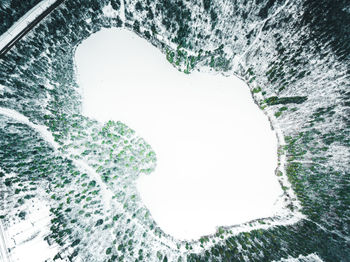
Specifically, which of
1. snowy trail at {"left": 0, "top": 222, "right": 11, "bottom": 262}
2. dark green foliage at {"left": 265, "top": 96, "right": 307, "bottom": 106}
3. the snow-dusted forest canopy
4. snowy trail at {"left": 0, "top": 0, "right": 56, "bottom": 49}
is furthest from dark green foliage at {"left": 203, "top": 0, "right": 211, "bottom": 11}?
snowy trail at {"left": 0, "top": 222, "right": 11, "bottom": 262}

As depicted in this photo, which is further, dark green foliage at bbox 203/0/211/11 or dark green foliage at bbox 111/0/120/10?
dark green foliage at bbox 111/0/120/10

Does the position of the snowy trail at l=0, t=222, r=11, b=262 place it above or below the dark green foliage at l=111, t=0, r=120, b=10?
below

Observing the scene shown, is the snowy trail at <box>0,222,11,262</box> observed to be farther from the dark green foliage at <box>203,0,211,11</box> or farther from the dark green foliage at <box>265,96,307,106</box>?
the dark green foliage at <box>265,96,307,106</box>

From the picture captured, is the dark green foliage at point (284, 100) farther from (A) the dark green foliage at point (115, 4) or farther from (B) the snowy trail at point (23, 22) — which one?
(B) the snowy trail at point (23, 22)

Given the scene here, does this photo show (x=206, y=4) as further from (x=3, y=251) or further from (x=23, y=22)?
(x=3, y=251)

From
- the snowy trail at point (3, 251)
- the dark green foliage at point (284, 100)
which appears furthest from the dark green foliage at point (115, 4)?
the snowy trail at point (3, 251)

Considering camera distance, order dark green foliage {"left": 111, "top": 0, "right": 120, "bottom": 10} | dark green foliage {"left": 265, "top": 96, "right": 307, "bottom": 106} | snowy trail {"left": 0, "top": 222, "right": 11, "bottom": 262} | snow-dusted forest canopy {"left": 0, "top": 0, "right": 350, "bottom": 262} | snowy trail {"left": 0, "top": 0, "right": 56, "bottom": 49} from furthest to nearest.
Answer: snowy trail {"left": 0, "top": 0, "right": 56, "bottom": 49} < dark green foliage {"left": 111, "top": 0, "right": 120, "bottom": 10} < dark green foliage {"left": 265, "top": 96, "right": 307, "bottom": 106} < snowy trail {"left": 0, "top": 222, "right": 11, "bottom": 262} < snow-dusted forest canopy {"left": 0, "top": 0, "right": 350, "bottom": 262}

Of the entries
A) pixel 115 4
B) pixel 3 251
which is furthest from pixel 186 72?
pixel 3 251

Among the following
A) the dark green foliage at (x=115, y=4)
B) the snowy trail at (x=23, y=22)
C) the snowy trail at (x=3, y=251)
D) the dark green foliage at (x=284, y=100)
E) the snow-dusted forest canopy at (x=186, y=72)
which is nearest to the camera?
the snow-dusted forest canopy at (x=186, y=72)

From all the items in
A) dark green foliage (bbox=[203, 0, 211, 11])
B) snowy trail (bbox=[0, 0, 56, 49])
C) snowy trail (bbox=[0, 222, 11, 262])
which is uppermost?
snowy trail (bbox=[0, 0, 56, 49])
